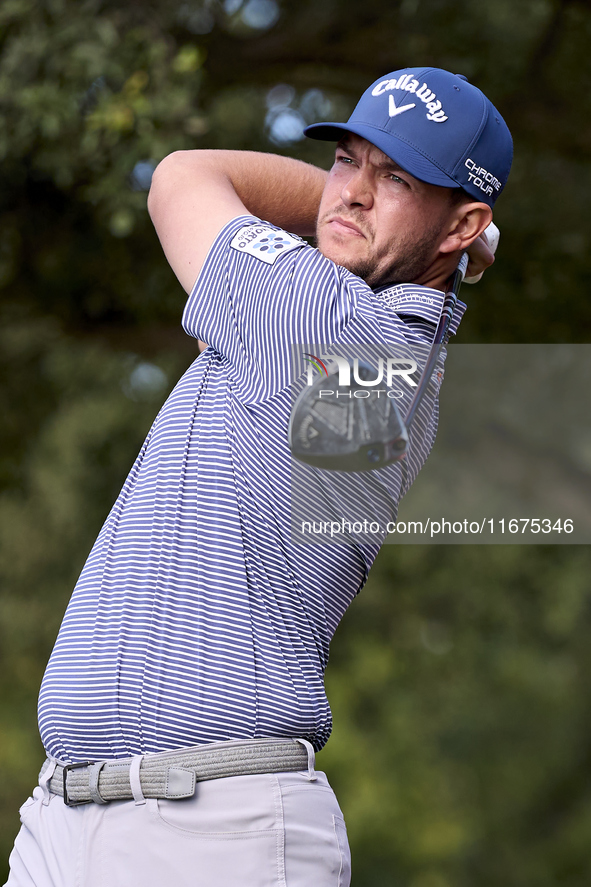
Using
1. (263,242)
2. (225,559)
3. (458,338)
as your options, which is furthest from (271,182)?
(458,338)

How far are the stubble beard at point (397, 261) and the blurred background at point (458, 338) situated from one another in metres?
2.48

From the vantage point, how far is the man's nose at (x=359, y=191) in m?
1.85

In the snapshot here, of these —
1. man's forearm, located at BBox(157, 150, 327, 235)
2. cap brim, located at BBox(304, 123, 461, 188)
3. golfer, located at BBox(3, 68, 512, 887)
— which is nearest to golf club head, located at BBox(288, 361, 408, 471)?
golfer, located at BBox(3, 68, 512, 887)

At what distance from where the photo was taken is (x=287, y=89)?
A: 228 inches

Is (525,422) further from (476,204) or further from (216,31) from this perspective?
(476,204)

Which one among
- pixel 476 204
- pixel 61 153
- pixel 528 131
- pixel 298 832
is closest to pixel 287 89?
pixel 528 131

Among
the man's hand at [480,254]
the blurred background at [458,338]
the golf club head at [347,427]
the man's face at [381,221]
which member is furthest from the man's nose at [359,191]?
the blurred background at [458,338]

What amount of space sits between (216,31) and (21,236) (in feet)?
4.82

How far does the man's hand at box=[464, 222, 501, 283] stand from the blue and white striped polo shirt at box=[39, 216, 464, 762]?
321 millimetres

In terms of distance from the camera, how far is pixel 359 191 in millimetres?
1854

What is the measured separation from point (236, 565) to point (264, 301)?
0.42 meters

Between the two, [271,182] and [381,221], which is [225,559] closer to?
[381,221]

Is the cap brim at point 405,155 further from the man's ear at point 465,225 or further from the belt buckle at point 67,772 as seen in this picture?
the belt buckle at point 67,772

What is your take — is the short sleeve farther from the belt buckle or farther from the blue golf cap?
the belt buckle
